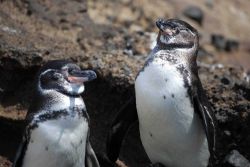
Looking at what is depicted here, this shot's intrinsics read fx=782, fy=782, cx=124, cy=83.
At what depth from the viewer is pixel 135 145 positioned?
6.54 meters

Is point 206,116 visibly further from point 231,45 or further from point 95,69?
point 231,45

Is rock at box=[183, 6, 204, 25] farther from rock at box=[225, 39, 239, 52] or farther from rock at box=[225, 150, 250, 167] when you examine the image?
rock at box=[225, 150, 250, 167]

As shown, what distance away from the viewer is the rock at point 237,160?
6.02 m

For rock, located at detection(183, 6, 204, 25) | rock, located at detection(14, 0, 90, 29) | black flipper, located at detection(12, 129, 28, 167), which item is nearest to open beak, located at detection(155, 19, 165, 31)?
black flipper, located at detection(12, 129, 28, 167)

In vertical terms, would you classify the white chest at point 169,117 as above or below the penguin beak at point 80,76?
below

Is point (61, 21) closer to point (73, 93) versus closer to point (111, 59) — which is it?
point (111, 59)

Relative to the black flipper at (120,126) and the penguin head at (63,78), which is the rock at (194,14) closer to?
the black flipper at (120,126)

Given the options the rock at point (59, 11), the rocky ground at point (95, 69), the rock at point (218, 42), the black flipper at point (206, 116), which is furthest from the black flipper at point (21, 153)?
the rock at point (218, 42)

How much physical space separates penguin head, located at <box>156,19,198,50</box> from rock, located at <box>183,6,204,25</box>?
7291 millimetres

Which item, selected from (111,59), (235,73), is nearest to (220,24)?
(235,73)

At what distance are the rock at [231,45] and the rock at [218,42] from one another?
0.09 meters

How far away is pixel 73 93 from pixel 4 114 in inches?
45.0

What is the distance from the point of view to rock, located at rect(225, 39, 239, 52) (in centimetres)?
1257

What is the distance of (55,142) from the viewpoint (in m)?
5.26
